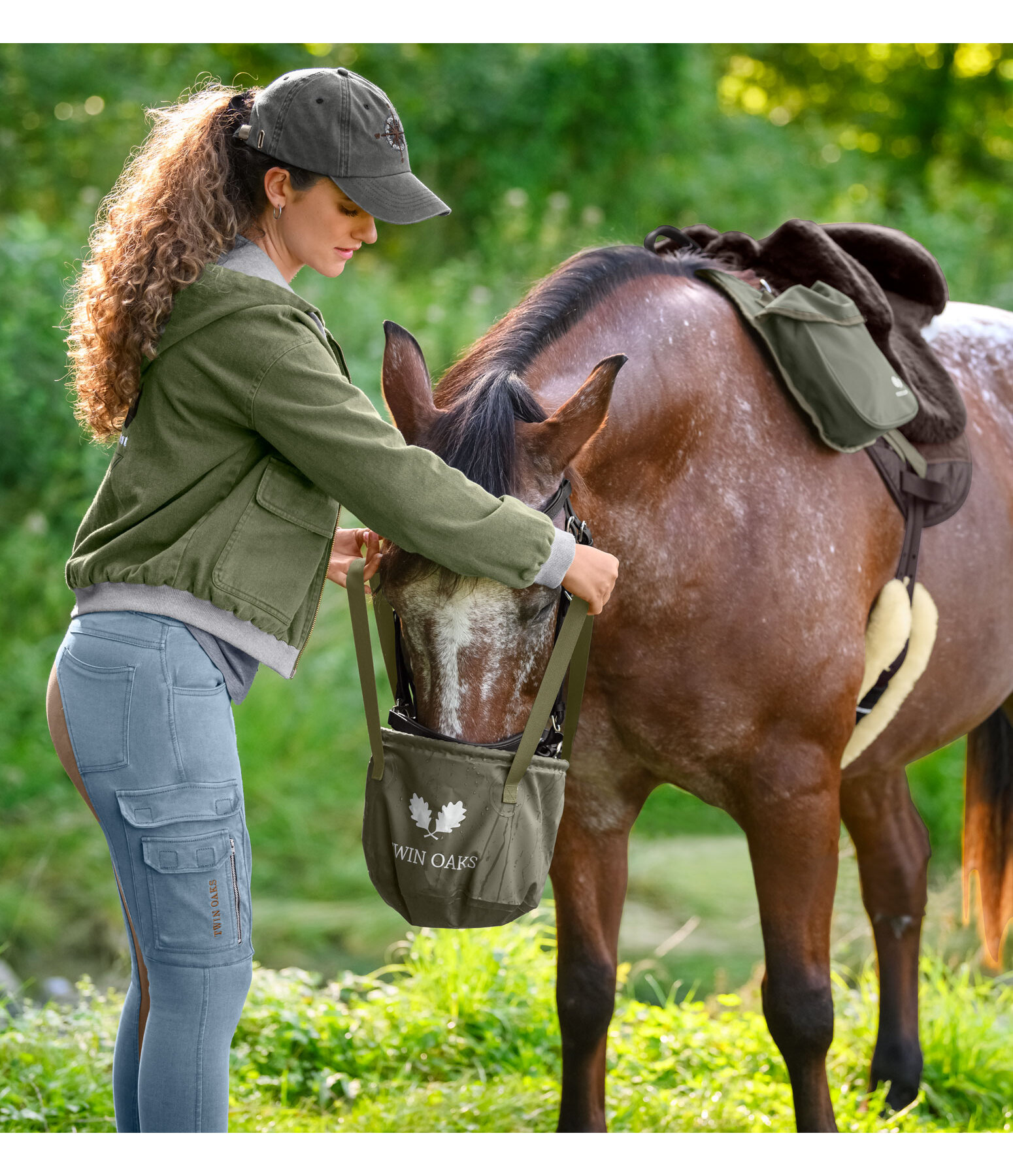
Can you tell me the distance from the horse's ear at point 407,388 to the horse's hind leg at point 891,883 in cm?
188

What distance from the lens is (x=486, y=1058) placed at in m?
3.24

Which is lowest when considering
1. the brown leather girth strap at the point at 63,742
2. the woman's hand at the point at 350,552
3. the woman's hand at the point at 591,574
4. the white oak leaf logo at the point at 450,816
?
the white oak leaf logo at the point at 450,816

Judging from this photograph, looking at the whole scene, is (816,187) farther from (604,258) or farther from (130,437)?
(130,437)

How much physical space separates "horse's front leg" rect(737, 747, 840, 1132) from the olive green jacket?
94 cm

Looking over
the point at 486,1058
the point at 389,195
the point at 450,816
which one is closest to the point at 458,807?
the point at 450,816

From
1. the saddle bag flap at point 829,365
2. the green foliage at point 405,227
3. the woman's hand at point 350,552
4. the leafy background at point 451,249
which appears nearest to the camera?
the woman's hand at point 350,552

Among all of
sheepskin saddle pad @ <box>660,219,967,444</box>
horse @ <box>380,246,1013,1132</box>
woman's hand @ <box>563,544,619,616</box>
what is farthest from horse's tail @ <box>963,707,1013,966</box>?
woman's hand @ <box>563,544,619,616</box>

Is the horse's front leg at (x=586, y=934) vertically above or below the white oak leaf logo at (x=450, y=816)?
below

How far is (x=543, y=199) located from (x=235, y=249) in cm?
747

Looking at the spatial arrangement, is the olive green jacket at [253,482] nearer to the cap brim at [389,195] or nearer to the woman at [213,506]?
the woman at [213,506]

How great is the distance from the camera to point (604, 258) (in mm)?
2354

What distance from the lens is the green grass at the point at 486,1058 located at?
2879mm

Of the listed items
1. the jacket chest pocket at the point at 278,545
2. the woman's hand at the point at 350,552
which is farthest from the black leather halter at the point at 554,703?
the jacket chest pocket at the point at 278,545

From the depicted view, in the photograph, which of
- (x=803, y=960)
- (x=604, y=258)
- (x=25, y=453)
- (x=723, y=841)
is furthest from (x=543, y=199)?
(x=803, y=960)
